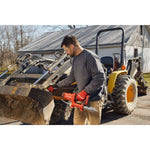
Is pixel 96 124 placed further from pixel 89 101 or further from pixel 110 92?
pixel 110 92

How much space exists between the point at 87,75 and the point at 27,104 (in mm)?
1428

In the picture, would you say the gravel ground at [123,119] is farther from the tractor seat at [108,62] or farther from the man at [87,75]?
the man at [87,75]

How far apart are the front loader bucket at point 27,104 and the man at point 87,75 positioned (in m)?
0.58

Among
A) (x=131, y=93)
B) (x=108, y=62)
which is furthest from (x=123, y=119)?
(x=108, y=62)

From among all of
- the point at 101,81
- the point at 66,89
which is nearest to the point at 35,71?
the point at 66,89

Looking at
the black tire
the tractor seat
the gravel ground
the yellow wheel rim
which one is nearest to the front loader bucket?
the gravel ground

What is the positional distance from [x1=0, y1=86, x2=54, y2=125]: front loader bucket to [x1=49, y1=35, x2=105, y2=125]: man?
582 millimetres

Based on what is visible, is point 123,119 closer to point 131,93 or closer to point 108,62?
point 131,93

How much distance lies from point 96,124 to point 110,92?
1484mm

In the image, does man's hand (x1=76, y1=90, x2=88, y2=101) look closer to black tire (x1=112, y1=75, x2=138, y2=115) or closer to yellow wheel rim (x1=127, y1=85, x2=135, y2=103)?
black tire (x1=112, y1=75, x2=138, y2=115)

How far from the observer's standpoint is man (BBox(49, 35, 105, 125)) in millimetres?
2678

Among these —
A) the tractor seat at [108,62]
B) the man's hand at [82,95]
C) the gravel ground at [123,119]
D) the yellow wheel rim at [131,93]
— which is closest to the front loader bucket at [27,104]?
the gravel ground at [123,119]

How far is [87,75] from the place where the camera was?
9.23 feet

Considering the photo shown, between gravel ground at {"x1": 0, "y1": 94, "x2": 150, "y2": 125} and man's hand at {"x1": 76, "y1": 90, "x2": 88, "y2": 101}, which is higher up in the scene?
man's hand at {"x1": 76, "y1": 90, "x2": 88, "y2": 101}
